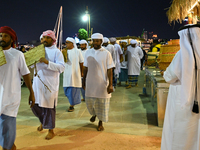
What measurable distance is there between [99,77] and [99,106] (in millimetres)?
617

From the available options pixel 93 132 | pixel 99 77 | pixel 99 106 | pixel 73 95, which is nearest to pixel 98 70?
pixel 99 77

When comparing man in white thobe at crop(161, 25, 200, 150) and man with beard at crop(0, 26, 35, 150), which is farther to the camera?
man with beard at crop(0, 26, 35, 150)

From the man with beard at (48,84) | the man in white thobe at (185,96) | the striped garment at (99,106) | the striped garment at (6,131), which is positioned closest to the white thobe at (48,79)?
the man with beard at (48,84)

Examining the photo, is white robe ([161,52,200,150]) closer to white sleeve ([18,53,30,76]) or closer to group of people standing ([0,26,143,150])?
group of people standing ([0,26,143,150])

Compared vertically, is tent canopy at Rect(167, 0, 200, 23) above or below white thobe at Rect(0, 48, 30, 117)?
above

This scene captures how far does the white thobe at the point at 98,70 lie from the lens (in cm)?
391

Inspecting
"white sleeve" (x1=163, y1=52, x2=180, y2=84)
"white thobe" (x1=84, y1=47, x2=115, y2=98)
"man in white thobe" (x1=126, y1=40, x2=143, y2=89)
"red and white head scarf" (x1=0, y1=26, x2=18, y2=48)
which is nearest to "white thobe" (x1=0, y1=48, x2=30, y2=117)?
"red and white head scarf" (x1=0, y1=26, x2=18, y2=48)

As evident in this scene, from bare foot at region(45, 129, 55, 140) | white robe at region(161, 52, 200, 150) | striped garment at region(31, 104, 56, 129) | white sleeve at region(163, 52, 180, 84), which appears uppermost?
white sleeve at region(163, 52, 180, 84)

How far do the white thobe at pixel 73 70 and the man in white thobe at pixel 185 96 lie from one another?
3.32 metres

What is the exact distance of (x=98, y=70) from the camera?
155 inches

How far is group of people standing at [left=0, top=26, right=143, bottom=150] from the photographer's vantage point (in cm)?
262

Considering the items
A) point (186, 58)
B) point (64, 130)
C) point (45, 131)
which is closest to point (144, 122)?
point (64, 130)

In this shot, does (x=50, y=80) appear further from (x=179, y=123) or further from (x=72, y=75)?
(x=179, y=123)

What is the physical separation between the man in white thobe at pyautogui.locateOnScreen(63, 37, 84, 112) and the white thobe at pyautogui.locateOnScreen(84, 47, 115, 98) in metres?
1.42
